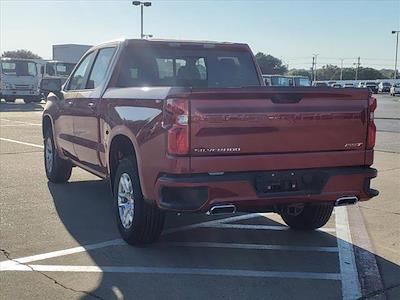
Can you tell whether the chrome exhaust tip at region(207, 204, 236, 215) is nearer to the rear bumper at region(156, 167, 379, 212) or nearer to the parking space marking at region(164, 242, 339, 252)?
the rear bumper at region(156, 167, 379, 212)

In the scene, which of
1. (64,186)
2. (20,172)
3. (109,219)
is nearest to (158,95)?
(109,219)

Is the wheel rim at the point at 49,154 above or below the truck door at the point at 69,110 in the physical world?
below

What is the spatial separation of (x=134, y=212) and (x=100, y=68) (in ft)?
7.58

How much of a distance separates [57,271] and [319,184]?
7.89 ft

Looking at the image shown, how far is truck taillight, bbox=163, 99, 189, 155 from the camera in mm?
4480

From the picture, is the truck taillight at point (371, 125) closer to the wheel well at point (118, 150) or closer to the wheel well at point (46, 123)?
the wheel well at point (118, 150)

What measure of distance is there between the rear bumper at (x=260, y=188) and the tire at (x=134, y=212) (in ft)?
1.85

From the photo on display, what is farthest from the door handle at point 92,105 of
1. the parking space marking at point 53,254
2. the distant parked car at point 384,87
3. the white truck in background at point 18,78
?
the distant parked car at point 384,87

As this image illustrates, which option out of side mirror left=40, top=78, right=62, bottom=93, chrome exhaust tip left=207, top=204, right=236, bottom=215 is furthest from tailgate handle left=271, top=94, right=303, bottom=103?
side mirror left=40, top=78, right=62, bottom=93

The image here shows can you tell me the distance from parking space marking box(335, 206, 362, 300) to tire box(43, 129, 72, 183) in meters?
4.09

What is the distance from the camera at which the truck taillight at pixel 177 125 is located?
448cm

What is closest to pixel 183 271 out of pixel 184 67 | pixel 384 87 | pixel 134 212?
pixel 134 212

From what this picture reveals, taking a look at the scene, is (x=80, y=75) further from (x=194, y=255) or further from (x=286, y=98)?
(x=286, y=98)

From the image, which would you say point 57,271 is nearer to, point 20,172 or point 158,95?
point 158,95
